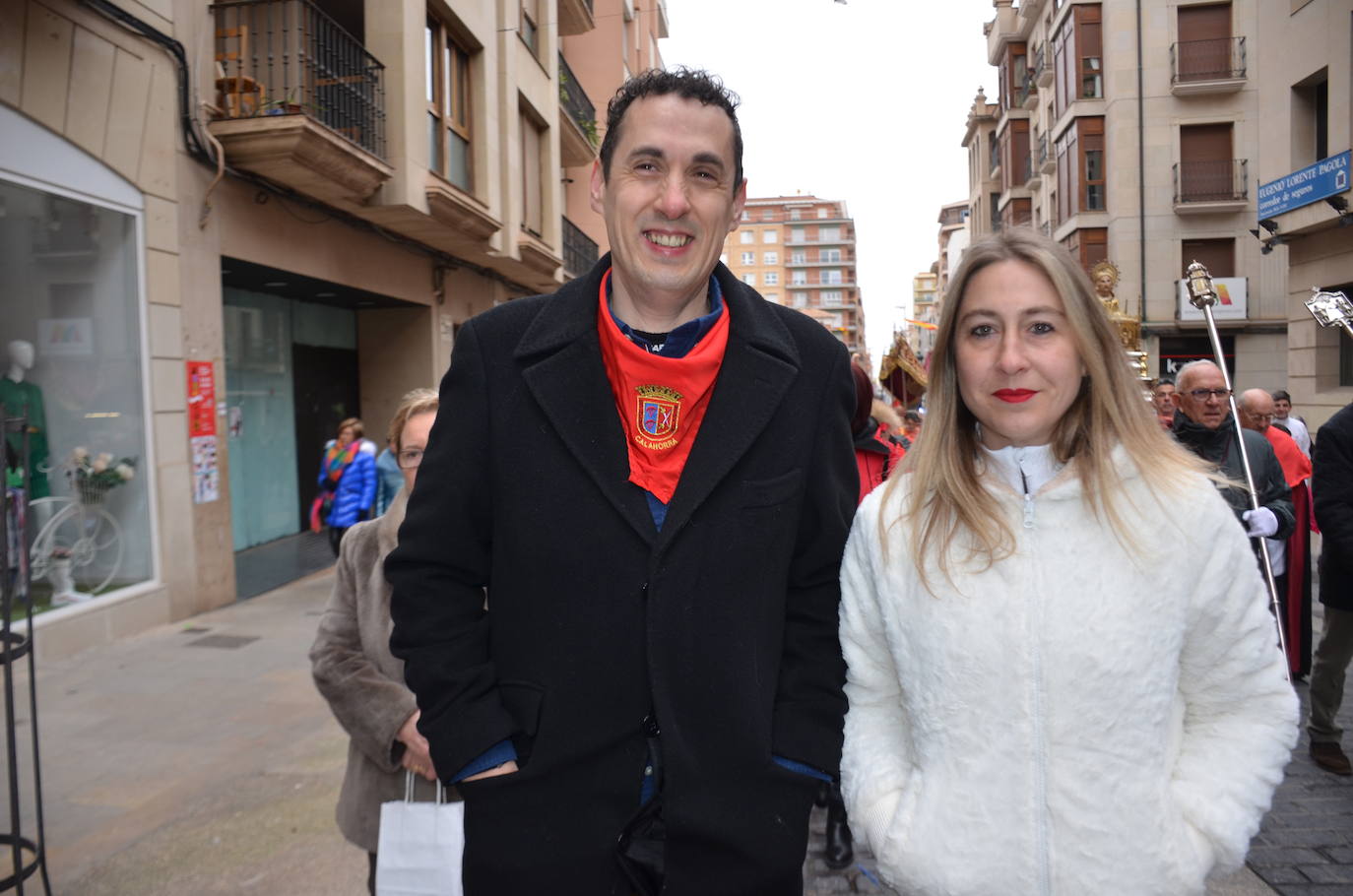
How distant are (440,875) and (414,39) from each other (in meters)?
11.3

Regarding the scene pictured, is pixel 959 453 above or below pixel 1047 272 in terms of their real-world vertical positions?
below

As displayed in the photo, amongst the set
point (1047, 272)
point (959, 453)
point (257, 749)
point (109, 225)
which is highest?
point (109, 225)

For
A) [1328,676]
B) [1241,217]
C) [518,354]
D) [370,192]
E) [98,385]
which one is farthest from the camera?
[1241,217]

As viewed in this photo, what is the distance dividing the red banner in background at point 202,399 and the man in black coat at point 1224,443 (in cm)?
781

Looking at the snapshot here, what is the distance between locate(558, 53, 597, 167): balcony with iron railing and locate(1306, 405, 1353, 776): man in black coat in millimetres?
15774

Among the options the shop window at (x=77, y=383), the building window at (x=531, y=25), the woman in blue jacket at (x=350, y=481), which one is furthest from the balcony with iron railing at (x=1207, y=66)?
the shop window at (x=77, y=383)

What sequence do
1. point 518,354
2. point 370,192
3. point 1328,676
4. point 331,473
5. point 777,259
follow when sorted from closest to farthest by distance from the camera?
point 518,354 → point 1328,676 → point 331,473 → point 370,192 → point 777,259

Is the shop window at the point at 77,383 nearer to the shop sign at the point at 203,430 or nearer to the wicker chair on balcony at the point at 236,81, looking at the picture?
the shop sign at the point at 203,430

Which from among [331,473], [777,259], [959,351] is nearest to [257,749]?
Answer: [331,473]

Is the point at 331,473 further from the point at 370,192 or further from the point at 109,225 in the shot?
the point at 370,192

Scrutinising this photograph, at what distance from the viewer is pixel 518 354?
1940 millimetres

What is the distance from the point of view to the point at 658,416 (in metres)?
1.97

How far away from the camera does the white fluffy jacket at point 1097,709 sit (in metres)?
1.70

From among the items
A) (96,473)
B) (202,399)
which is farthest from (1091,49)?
(96,473)
